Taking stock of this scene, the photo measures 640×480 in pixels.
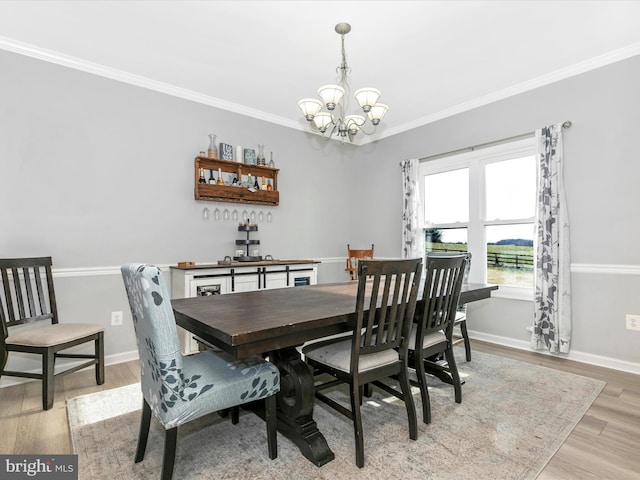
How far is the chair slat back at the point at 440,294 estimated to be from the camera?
77.2 inches

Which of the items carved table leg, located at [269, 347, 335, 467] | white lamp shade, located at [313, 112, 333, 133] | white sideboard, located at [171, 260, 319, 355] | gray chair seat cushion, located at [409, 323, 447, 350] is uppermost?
white lamp shade, located at [313, 112, 333, 133]

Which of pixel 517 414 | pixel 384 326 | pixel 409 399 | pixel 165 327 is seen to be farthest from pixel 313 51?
pixel 517 414

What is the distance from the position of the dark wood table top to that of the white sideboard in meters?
1.11

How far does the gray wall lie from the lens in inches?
109

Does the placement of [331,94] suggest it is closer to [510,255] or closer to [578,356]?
[510,255]

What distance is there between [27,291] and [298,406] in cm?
230

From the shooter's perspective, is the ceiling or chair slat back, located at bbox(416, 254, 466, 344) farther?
the ceiling

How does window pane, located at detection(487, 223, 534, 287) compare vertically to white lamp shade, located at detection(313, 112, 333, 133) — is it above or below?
below

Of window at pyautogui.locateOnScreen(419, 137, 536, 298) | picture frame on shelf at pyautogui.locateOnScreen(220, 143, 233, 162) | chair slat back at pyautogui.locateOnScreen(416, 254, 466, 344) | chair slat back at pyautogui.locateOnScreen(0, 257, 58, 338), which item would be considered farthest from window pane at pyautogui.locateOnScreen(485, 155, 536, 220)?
chair slat back at pyautogui.locateOnScreen(0, 257, 58, 338)

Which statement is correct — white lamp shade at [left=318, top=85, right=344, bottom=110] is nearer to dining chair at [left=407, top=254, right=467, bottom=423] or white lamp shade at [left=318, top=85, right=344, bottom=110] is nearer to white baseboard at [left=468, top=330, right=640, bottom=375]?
dining chair at [left=407, top=254, right=467, bottom=423]

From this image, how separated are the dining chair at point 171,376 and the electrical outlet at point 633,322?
302 cm

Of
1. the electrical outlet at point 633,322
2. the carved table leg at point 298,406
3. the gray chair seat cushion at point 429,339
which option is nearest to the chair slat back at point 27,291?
the carved table leg at point 298,406

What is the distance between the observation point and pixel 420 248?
4375 millimetres

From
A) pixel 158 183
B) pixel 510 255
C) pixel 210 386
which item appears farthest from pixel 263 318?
pixel 510 255
